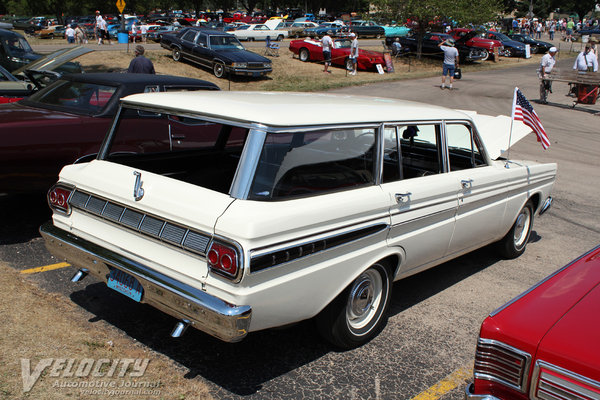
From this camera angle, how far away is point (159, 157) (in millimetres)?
4984

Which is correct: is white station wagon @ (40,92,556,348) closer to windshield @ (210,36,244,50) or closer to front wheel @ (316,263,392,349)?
front wheel @ (316,263,392,349)

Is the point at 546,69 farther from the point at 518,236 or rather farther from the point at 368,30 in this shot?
the point at 368,30

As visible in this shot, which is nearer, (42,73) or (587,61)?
(42,73)

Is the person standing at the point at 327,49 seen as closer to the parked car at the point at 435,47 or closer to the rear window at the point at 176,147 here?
the parked car at the point at 435,47

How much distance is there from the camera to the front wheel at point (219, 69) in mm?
21277

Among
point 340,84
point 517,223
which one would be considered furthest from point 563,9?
point 517,223

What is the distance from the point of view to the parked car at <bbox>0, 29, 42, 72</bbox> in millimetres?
14406

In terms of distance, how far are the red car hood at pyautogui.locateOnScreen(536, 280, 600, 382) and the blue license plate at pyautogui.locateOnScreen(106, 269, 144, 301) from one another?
237 centimetres

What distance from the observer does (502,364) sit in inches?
109

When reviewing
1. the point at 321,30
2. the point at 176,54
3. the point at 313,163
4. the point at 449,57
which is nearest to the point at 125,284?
the point at 313,163

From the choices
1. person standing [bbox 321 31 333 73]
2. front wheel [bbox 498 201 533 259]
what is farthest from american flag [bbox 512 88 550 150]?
person standing [bbox 321 31 333 73]

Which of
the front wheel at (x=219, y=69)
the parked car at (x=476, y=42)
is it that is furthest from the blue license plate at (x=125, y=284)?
the parked car at (x=476, y=42)

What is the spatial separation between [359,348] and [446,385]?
2.24 feet

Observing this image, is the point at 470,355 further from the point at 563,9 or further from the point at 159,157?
the point at 563,9
